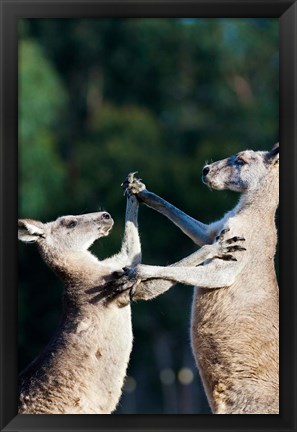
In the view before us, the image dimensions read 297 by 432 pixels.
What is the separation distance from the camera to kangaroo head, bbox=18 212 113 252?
1270 cm

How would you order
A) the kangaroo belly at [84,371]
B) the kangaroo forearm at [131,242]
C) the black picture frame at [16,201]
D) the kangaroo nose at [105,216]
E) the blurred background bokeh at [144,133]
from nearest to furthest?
the black picture frame at [16,201], the kangaroo belly at [84,371], the kangaroo forearm at [131,242], the kangaroo nose at [105,216], the blurred background bokeh at [144,133]

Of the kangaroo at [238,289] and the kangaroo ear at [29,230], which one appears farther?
the kangaroo ear at [29,230]

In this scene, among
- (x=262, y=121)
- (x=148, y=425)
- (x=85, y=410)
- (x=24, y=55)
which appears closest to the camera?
(x=148, y=425)

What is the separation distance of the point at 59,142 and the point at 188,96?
7.35m

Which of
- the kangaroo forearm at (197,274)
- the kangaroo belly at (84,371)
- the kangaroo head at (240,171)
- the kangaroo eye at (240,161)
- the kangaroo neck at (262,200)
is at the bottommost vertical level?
the kangaroo belly at (84,371)

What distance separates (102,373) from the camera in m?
12.1

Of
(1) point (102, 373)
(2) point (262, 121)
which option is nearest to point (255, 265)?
(1) point (102, 373)

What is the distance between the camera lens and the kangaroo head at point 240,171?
12703 millimetres

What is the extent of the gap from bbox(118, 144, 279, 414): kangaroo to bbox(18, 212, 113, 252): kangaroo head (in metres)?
0.50

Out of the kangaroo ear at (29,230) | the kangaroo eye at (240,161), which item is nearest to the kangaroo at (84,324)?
the kangaroo ear at (29,230)

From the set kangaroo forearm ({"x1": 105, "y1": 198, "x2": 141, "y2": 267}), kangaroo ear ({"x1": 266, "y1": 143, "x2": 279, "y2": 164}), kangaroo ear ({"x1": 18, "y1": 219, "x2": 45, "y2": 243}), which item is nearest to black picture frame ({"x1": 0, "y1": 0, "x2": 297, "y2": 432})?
kangaroo ear ({"x1": 18, "y1": 219, "x2": 45, "y2": 243})

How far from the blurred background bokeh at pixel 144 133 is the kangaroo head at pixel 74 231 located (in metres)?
20.8

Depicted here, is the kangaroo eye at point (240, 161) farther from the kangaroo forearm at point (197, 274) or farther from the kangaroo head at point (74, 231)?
the kangaroo head at point (74, 231)
